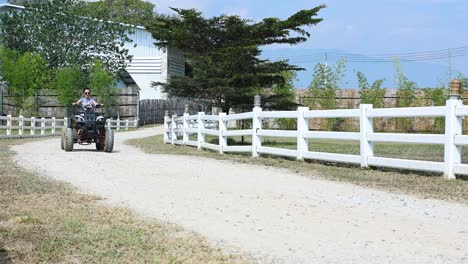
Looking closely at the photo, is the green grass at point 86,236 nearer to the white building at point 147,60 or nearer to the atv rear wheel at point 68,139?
the atv rear wheel at point 68,139

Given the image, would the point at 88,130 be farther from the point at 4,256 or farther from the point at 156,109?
the point at 156,109

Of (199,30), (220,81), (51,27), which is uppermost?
(51,27)

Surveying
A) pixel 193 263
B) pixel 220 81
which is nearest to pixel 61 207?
pixel 193 263

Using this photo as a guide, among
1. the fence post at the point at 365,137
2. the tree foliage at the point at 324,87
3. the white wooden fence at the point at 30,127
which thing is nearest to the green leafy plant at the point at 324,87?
the tree foliage at the point at 324,87

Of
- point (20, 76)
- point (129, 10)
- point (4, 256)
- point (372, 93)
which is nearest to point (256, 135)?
point (4, 256)

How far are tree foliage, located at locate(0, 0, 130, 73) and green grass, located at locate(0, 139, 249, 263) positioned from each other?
4591 cm

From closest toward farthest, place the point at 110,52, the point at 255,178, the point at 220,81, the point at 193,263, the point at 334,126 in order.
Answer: the point at 193,263
the point at 255,178
the point at 220,81
the point at 334,126
the point at 110,52

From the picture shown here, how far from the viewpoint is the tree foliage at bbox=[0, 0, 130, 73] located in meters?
51.8

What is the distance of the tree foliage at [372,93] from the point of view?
43.2 m

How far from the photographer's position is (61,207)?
25.3 ft

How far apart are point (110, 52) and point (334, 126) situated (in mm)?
22959

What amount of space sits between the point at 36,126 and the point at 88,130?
60.3ft

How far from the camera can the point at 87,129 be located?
18.3m

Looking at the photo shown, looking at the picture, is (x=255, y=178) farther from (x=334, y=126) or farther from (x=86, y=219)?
(x=334, y=126)
